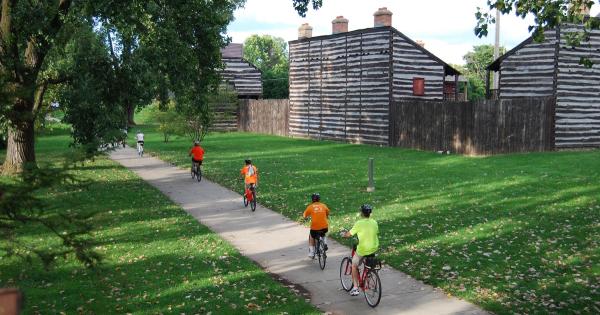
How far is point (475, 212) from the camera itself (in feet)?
49.9

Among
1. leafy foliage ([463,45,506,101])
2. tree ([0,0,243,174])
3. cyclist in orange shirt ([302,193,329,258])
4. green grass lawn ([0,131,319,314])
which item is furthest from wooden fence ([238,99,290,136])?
leafy foliage ([463,45,506,101])

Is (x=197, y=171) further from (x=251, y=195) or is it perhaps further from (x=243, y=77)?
(x=243, y=77)

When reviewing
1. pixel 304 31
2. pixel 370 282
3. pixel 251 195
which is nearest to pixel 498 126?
pixel 251 195

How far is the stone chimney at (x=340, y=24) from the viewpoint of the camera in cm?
4088

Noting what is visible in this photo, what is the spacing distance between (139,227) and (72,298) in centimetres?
512

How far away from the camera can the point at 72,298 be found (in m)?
9.04

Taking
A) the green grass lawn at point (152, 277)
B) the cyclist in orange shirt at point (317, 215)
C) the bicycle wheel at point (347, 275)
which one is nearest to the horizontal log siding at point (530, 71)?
the green grass lawn at point (152, 277)

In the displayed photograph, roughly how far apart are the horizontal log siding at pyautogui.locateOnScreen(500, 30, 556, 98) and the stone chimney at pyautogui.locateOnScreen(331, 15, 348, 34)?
13.4m

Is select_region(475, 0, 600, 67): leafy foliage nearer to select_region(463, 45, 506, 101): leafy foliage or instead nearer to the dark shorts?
the dark shorts

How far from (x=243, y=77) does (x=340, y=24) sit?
53.5 feet

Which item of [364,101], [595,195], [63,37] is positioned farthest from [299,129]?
[595,195]

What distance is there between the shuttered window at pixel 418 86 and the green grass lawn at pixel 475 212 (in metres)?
6.53

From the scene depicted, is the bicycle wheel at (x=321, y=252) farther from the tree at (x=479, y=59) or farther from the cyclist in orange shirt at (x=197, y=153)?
the tree at (x=479, y=59)

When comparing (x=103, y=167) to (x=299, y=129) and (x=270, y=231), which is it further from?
(x=299, y=129)
